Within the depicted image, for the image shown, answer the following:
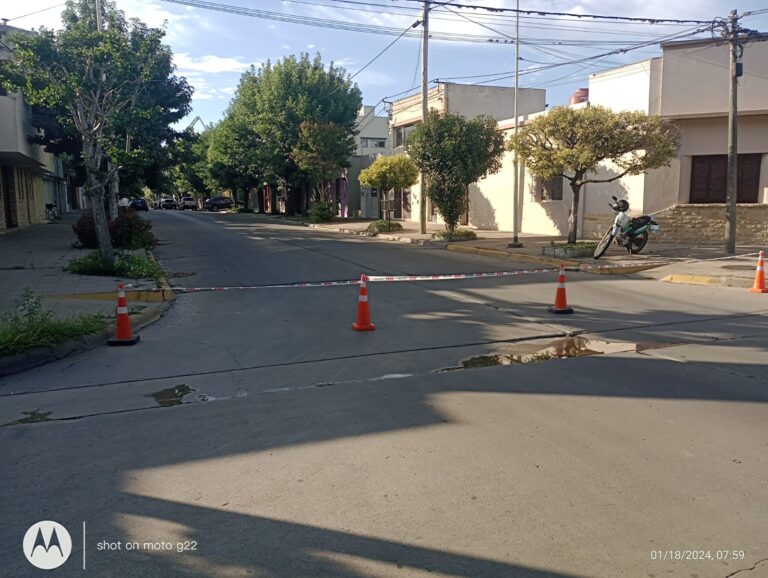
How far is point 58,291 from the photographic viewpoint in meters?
11.2

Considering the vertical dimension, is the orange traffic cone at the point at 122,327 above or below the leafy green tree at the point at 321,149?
below

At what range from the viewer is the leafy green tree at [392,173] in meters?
27.4

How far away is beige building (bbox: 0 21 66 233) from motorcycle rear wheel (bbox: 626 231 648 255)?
17.3 meters

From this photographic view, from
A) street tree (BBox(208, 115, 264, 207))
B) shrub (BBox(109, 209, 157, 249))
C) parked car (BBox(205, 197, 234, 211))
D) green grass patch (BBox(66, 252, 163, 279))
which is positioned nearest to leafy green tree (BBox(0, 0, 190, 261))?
green grass patch (BBox(66, 252, 163, 279))

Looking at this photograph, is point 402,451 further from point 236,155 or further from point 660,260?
point 236,155

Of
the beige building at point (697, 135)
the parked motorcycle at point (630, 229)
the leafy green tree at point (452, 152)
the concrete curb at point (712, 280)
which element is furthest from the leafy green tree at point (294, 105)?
the concrete curb at point (712, 280)

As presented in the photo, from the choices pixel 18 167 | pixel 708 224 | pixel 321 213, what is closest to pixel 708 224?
pixel 708 224

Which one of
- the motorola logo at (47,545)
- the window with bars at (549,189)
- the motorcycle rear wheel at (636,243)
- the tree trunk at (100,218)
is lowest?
the motorola logo at (47,545)

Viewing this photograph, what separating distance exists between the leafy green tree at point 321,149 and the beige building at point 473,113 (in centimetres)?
373

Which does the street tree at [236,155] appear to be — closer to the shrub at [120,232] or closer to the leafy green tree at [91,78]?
the shrub at [120,232]

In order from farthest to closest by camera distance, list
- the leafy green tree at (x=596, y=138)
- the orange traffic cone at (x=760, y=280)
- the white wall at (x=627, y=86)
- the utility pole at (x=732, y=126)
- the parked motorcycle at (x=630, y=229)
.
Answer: the white wall at (x=627, y=86)
the parked motorcycle at (x=630, y=229)
the leafy green tree at (x=596, y=138)
the utility pole at (x=732, y=126)
the orange traffic cone at (x=760, y=280)

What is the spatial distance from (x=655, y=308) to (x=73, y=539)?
9.54 metres

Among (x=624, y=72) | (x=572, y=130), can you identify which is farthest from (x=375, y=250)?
(x=624, y=72)

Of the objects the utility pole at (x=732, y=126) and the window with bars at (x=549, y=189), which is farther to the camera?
the window with bars at (x=549, y=189)
